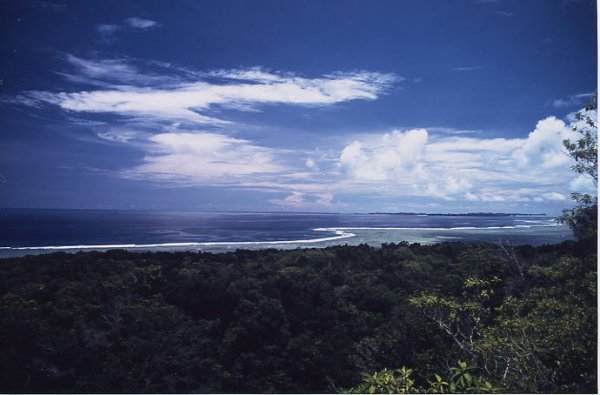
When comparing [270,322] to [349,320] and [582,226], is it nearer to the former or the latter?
[349,320]

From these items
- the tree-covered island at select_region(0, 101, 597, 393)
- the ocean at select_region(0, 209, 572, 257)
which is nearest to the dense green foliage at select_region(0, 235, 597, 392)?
the tree-covered island at select_region(0, 101, 597, 393)

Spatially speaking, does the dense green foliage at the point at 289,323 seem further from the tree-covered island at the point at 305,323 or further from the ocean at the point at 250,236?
the ocean at the point at 250,236

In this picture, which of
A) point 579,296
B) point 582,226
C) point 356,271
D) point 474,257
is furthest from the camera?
point 356,271

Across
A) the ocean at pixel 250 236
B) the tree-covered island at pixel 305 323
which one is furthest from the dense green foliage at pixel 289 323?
the ocean at pixel 250 236

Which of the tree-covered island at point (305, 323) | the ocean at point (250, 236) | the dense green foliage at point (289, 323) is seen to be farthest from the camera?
the ocean at point (250, 236)

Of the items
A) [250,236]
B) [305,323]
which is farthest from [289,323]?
[250,236]

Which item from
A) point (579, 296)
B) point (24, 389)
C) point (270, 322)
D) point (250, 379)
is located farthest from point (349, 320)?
point (24, 389)

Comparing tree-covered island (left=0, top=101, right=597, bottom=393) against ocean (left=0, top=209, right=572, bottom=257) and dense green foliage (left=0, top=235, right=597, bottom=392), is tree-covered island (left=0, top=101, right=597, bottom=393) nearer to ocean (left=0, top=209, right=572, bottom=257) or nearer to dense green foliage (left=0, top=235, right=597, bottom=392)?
dense green foliage (left=0, top=235, right=597, bottom=392)

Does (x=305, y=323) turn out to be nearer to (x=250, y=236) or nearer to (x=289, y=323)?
(x=289, y=323)
